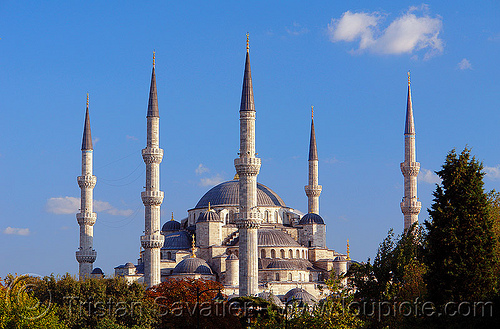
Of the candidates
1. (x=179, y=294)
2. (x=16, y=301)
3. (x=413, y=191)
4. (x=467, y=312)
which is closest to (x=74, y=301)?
(x=16, y=301)

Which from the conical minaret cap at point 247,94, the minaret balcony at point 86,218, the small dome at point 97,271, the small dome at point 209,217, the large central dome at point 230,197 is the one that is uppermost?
the conical minaret cap at point 247,94

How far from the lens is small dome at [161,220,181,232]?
66.7m

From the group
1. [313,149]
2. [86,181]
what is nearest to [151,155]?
[86,181]

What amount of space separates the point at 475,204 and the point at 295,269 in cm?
3410

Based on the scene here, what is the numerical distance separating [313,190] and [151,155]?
19.3 metres

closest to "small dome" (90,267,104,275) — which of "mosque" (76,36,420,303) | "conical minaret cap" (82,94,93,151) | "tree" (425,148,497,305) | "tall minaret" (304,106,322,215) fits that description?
"mosque" (76,36,420,303)

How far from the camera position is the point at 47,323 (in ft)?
84.2

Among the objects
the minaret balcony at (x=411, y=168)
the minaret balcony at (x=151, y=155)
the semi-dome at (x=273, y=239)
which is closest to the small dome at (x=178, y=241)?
the semi-dome at (x=273, y=239)

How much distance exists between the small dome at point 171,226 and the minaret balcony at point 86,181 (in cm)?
1197

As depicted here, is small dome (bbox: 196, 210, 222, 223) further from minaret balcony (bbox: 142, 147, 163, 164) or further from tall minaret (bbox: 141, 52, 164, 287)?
minaret balcony (bbox: 142, 147, 163, 164)

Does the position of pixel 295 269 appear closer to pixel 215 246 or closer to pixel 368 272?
pixel 215 246

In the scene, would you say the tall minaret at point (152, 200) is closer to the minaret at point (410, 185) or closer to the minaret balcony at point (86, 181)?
the minaret balcony at point (86, 181)

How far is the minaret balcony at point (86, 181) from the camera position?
55.9 m

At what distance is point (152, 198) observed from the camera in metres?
48.6
